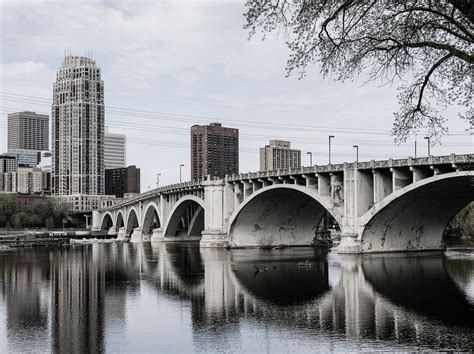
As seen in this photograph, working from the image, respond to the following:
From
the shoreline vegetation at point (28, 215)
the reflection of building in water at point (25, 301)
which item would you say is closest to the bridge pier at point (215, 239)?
the reflection of building in water at point (25, 301)

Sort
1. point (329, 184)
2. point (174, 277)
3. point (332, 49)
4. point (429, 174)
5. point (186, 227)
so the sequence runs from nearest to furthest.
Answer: point (332, 49)
point (174, 277)
point (429, 174)
point (329, 184)
point (186, 227)

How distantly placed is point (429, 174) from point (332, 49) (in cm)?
4953

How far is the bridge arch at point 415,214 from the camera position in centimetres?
6134

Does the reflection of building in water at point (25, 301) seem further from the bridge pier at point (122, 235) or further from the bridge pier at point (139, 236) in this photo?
the bridge pier at point (122, 235)

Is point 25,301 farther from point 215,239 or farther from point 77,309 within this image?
point 215,239

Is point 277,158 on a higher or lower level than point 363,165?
higher

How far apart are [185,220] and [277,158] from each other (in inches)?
1442

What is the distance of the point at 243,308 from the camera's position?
34969mm

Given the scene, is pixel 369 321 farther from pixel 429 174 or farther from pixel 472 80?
pixel 429 174

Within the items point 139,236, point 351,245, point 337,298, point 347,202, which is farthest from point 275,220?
point 337,298

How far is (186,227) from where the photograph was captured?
444 ft

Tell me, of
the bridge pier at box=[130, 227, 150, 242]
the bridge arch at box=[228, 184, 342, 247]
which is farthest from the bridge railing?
the bridge pier at box=[130, 227, 150, 242]

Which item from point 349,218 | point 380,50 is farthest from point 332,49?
point 349,218

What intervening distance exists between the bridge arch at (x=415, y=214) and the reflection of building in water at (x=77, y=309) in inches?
1105
